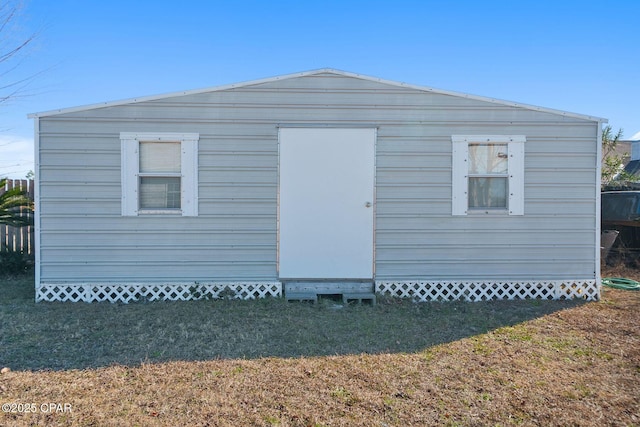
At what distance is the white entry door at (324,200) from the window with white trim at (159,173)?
1.25 m

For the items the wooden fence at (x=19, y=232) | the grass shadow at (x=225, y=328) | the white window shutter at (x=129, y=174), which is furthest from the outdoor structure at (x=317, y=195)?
the wooden fence at (x=19, y=232)

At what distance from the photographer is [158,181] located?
213 inches

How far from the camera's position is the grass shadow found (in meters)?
3.59

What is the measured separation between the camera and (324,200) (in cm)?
550

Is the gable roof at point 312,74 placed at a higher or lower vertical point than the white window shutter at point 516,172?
higher

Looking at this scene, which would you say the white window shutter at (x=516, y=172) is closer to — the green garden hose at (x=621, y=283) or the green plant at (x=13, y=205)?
the green garden hose at (x=621, y=283)

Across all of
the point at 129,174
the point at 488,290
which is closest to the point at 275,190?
the point at 129,174

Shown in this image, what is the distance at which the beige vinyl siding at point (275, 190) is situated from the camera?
17.5 ft

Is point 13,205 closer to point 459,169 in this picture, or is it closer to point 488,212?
point 459,169

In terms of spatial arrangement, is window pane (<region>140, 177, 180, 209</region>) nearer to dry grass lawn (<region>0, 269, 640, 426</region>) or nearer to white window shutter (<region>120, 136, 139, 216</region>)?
white window shutter (<region>120, 136, 139, 216</region>)

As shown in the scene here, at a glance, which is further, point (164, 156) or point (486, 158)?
point (486, 158)

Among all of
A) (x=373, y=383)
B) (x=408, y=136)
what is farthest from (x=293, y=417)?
(x=408, y=136)

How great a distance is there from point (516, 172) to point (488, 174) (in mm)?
391

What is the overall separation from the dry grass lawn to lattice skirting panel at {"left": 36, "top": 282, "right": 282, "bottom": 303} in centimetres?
22
